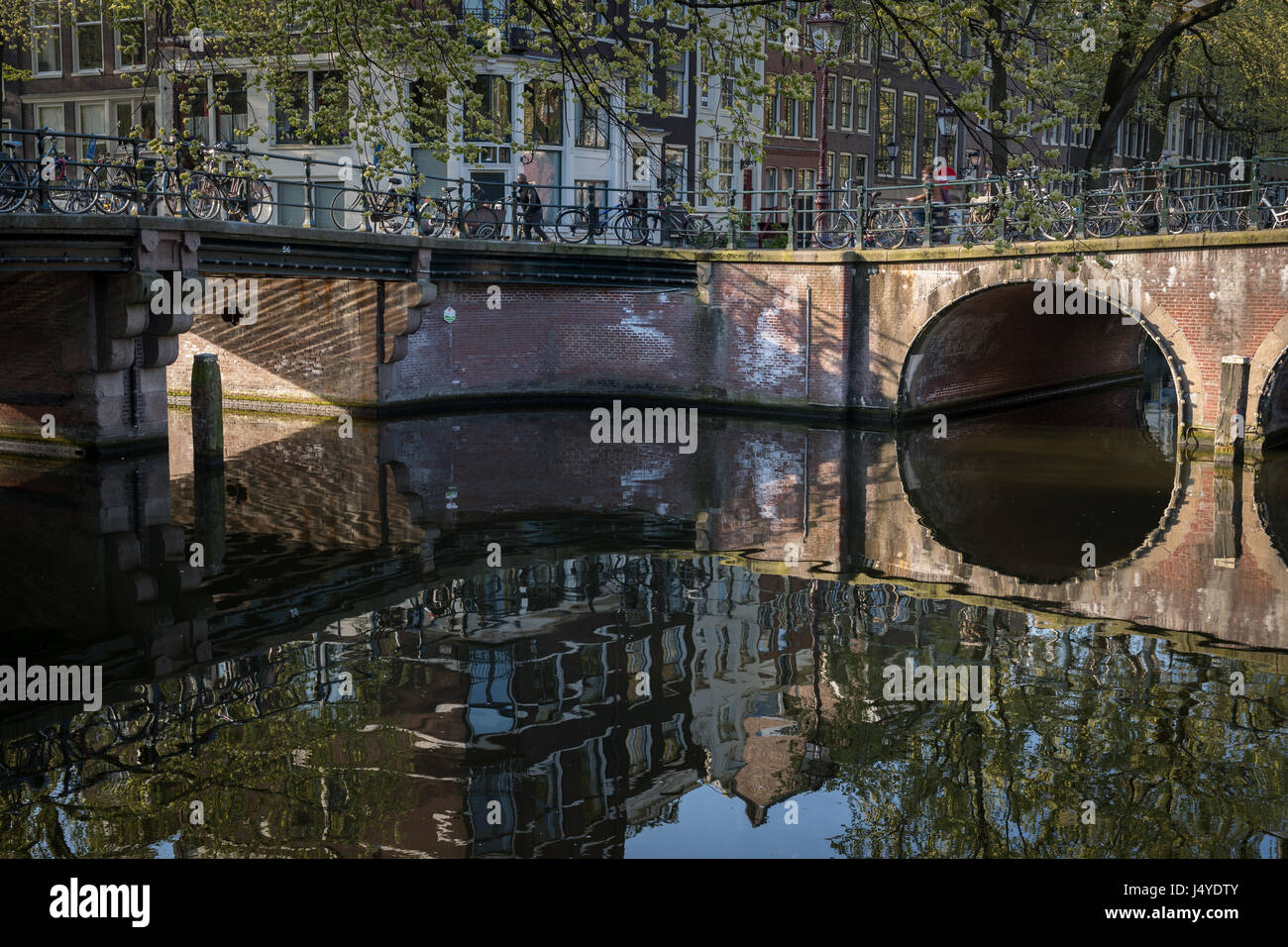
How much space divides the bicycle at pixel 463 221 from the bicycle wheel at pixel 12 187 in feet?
24.3

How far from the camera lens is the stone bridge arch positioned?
20.9 meters

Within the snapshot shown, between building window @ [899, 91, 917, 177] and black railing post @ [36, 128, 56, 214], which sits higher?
building window @ [899, 91, 917, 177]

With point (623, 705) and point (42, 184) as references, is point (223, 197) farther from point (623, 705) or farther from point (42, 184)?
point (623, 705)

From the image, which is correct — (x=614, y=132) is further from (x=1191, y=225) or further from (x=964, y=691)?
(x=964, y=691)

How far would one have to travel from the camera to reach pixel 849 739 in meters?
8.22

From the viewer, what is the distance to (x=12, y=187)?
16.5 m

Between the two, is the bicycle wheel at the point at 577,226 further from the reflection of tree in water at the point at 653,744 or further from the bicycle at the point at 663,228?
the reflection of tree in water at the point at 653,744

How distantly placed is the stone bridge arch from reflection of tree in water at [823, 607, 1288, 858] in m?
12.0

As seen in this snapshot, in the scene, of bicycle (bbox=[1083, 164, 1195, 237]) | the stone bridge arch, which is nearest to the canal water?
the stone bridge arch

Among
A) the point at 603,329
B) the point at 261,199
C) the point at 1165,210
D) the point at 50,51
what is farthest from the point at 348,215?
the point at 1165,210

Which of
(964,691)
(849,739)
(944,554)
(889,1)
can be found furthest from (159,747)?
(944,554)

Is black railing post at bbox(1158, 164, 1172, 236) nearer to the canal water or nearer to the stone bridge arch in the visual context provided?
the stone bridge arch

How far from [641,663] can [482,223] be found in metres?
16.0

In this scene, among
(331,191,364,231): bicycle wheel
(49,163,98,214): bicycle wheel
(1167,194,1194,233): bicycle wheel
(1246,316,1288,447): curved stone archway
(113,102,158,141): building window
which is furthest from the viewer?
(113,102,158,141): building window
